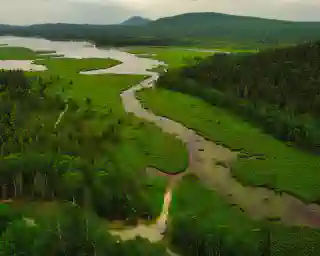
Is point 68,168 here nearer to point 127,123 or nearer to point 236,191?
point 236,191

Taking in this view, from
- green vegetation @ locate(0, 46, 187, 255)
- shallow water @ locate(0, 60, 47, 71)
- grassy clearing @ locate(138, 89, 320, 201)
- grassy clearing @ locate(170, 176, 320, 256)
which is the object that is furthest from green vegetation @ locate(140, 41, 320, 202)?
shallow water @ locate(0, 60, 47, 71)

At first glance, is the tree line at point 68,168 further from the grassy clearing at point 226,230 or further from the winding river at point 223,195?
the grassy clearing at point 226,230

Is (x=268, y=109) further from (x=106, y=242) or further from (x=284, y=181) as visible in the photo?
(x=106, y=242)

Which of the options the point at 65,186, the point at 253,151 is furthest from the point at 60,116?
the point at 253,151

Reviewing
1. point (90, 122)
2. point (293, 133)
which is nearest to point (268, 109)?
point (293, 133)

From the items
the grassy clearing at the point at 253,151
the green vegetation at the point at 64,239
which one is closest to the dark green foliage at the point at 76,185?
the green vegetation at the point at 64,239
